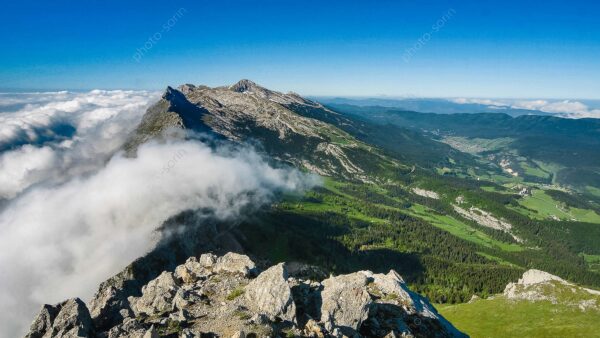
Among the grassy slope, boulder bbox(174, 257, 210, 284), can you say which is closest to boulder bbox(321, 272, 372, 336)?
boulder bbox(174, 257, 210, 284)

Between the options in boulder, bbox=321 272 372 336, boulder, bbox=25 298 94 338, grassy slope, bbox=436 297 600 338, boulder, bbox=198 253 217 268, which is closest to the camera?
boulder, bbox=25 298 94 338

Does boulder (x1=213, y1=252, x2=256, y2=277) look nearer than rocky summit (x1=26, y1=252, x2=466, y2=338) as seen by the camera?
No

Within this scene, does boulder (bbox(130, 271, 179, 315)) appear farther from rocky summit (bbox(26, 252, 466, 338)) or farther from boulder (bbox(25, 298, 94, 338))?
boulder (bbox(25, 298, 94, 338))

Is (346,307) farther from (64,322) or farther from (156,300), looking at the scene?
(64,322)

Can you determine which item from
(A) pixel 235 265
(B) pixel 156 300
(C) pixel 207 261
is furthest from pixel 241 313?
(C) pixel 207 261

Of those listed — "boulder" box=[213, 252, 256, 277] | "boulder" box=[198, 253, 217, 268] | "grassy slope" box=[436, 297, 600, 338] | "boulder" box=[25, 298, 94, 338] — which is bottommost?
"grassy slope" box=[436, 297, 600, 338]

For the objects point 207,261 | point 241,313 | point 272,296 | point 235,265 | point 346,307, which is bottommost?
point 207,261

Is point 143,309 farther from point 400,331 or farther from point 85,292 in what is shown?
point 85,292
